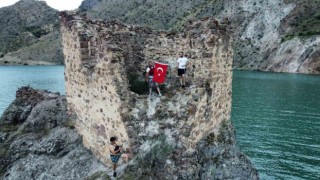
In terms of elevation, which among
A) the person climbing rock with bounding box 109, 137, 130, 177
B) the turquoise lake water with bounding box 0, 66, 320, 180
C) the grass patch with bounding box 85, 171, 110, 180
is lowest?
the turquoise lake water with bounding box 0, 66, 320, 180

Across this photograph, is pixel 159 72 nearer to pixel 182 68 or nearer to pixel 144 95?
pixel 182 68

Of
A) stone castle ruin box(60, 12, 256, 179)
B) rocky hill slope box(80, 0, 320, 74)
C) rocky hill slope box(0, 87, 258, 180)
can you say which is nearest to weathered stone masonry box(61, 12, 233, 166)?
stone castle ruin box(60, 12, 256, 179)

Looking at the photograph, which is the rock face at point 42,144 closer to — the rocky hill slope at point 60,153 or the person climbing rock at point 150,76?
the rocky hill slope at point 60,153

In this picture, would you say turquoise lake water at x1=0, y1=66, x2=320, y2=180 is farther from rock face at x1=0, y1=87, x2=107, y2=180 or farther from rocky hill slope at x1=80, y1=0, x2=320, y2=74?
rocky hill slope at x1=80, y1=0, x2=320, y2=74

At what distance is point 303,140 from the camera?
3638 cm

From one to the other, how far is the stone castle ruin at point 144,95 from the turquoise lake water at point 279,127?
46.6 feet

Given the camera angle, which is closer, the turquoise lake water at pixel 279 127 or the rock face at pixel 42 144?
the rock face at pixel 42 144

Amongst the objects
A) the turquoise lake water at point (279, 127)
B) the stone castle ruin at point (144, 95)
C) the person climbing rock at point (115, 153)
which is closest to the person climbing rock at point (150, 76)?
the stone castle ruin at point (144, 95)

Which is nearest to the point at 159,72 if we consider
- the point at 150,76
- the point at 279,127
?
the point at 150,76

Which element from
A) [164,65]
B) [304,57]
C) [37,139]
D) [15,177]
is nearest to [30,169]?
[15,177]

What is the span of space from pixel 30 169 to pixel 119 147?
16.7ft

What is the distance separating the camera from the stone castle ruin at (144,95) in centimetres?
1355

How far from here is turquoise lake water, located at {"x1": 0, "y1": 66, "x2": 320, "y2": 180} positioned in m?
29.2

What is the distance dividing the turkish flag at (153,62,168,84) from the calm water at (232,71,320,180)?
15.2m
